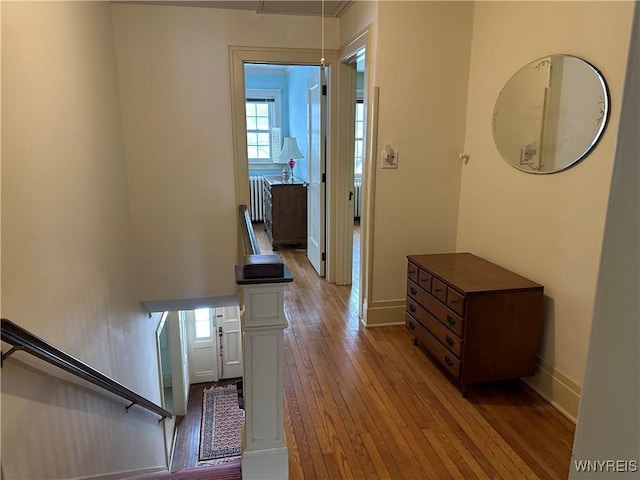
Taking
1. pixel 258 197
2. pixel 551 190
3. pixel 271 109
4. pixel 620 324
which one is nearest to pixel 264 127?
pixel 271 109

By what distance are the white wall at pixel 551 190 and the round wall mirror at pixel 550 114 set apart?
5 cm

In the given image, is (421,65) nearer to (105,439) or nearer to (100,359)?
(100,359)

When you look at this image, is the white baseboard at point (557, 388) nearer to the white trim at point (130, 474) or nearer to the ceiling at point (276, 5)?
the white trim at point (130, 474)

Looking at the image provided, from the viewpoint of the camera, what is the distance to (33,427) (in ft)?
5.29

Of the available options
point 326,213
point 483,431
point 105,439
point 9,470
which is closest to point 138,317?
point 105,439

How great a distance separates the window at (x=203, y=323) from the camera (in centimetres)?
650

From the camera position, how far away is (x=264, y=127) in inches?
310

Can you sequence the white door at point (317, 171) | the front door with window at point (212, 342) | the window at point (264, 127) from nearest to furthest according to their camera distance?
1. the white door at point (317, 171)
2. the front door with window at point (212, 342)
3. the window at point (264, 127)

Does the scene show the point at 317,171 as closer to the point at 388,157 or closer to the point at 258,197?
the point at 388,157

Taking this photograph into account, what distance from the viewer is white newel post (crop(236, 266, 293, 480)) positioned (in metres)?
1.56

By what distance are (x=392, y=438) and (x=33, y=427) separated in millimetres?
1591

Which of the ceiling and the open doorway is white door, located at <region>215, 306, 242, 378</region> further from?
the ceiling

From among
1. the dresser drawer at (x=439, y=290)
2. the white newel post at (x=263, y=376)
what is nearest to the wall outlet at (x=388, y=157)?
the dresser drawer at (x=439, y=290)

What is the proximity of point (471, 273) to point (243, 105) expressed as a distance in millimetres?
2419
